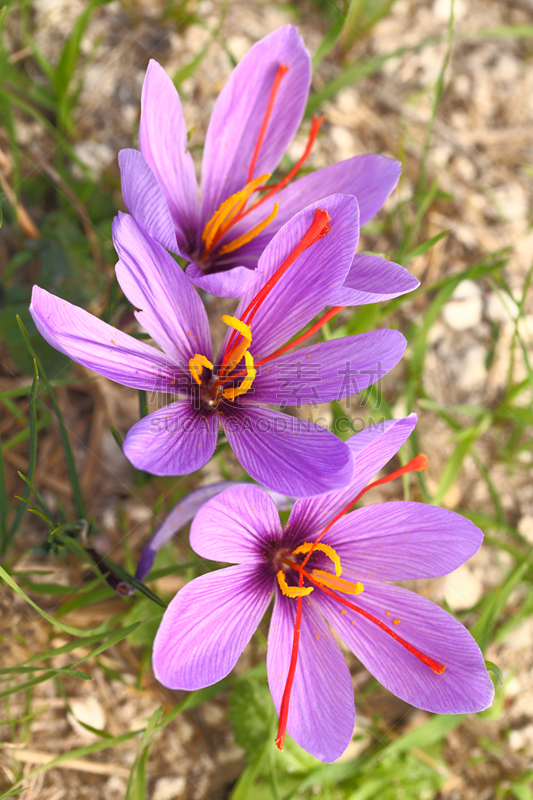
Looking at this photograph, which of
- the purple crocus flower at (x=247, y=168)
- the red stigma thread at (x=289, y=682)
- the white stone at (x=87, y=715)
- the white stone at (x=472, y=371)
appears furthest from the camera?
the white stone at (x=472, y=371)

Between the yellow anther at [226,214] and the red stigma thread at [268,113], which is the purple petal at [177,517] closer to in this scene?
the yellow anther at [226,214]

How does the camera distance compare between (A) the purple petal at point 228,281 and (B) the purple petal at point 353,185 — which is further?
(B) the purple petal at point 353,185

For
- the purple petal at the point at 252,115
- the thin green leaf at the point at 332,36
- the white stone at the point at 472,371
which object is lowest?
the white stone at the point at 472,371

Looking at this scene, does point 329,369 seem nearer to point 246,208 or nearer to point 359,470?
point 359,470

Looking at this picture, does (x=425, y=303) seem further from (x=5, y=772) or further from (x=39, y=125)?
(x=5, y=772)

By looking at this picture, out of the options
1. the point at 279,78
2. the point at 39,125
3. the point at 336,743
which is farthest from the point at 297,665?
the point at 39,125

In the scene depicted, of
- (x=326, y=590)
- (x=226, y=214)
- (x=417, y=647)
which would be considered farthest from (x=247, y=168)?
(x=417, y=647)

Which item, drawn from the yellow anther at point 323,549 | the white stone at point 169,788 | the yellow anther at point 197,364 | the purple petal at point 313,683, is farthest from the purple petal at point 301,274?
the white stone at point 169,788
